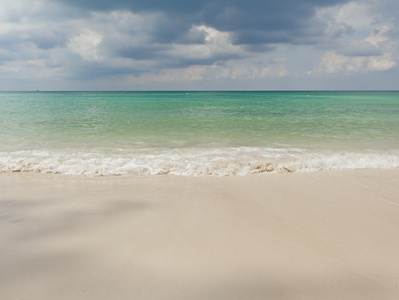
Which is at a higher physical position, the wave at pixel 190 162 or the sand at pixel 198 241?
the wave at pixel 190 162

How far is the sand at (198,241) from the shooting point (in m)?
2.40

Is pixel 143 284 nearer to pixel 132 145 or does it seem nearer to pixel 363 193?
pixel 363 193

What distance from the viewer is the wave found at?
6215 mm

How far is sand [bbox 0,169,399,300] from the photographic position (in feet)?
7.89

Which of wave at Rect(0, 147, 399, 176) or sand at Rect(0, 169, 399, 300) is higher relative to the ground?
wave at Rect(0, 147, 399, 176)

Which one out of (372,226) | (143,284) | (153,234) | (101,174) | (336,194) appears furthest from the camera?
(101,174)

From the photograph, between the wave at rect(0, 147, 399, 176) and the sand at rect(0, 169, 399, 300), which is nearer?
the sand at rect(0, 169, 399, 300)

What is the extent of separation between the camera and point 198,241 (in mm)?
3125

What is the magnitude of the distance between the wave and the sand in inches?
39.1

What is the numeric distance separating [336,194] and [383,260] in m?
2.06

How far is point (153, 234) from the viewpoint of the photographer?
3.28 m

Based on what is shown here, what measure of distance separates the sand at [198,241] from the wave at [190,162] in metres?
0.99

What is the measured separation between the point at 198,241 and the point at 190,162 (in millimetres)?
3882

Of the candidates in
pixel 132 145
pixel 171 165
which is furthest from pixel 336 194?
pixel 132 145
